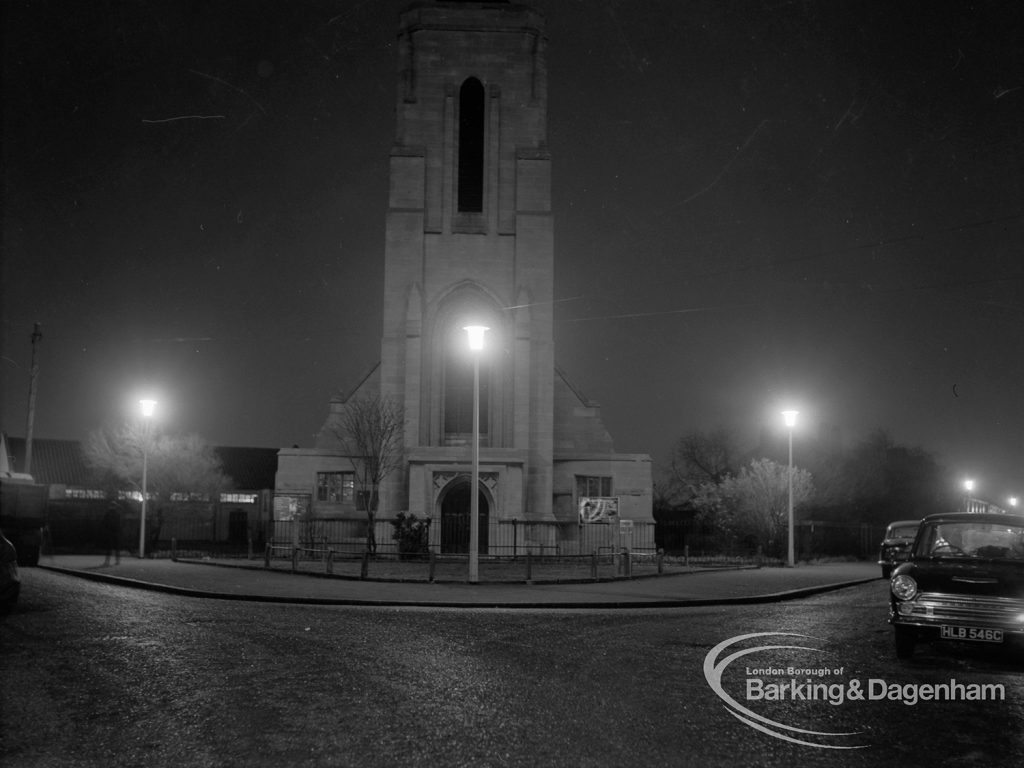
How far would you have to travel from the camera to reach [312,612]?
14.8 m

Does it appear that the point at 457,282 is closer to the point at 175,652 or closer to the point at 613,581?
the point at 613,581

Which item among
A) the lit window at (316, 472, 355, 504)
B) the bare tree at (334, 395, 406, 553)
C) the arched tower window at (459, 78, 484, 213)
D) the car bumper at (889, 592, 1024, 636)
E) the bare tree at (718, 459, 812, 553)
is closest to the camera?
the car bumper at (889, 592, 1024, 636)

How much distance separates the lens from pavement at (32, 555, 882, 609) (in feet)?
56.1

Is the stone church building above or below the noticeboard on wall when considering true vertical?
above

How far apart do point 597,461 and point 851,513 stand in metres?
30.2

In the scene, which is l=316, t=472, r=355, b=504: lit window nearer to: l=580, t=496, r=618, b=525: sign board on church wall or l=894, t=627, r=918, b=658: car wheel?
l=580, t=496, r=618, b=525: sign board on church wall

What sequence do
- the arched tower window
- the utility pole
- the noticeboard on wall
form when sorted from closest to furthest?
the noticeboard on wall
the arched tower window
the utility pole

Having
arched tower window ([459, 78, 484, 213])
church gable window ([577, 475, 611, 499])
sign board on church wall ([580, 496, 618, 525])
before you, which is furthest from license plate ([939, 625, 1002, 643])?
arched tower window ([459, 78, 484, 213])

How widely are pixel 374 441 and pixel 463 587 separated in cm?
1557

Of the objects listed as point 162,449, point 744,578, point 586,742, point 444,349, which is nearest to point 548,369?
point 444,349

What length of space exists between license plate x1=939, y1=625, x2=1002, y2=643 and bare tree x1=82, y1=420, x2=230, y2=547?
47730 mm

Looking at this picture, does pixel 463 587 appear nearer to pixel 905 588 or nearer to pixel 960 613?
pixel 905 588

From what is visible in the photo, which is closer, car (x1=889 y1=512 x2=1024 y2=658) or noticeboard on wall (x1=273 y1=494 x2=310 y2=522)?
car (x1=889 y1=512 x2=1024 y2=658)

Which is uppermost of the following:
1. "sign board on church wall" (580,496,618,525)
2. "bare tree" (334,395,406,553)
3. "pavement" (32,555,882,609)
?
"bare tree" (334,395,406,553)
